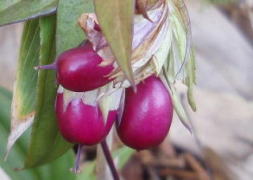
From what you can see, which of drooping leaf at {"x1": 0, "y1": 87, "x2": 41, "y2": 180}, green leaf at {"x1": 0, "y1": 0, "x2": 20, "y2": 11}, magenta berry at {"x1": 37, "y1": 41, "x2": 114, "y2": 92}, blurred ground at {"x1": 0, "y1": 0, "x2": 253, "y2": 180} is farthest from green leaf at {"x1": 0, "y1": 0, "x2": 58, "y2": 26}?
blurred ground at {"x1": 0, "y1": 0, "x2": 253, "y2": 180}

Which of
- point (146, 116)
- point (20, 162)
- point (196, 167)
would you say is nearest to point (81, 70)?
point (146, 116)

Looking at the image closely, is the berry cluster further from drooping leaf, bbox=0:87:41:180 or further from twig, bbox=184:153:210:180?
twig, bbox=184:153:210:180

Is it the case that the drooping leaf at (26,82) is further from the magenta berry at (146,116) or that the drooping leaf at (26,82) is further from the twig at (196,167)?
the twig at (196,167)

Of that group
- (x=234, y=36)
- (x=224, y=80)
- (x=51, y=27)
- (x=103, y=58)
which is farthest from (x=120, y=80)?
(x=234, y=36)

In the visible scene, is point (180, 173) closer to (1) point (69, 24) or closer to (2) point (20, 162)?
(2) point (20, 162)

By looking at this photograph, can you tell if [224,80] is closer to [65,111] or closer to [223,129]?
[223,129]

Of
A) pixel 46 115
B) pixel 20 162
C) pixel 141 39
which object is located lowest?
pixel 20 162

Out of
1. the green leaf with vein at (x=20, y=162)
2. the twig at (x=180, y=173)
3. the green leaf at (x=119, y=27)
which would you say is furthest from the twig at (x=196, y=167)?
the green leaf at (x=119, y=27)
